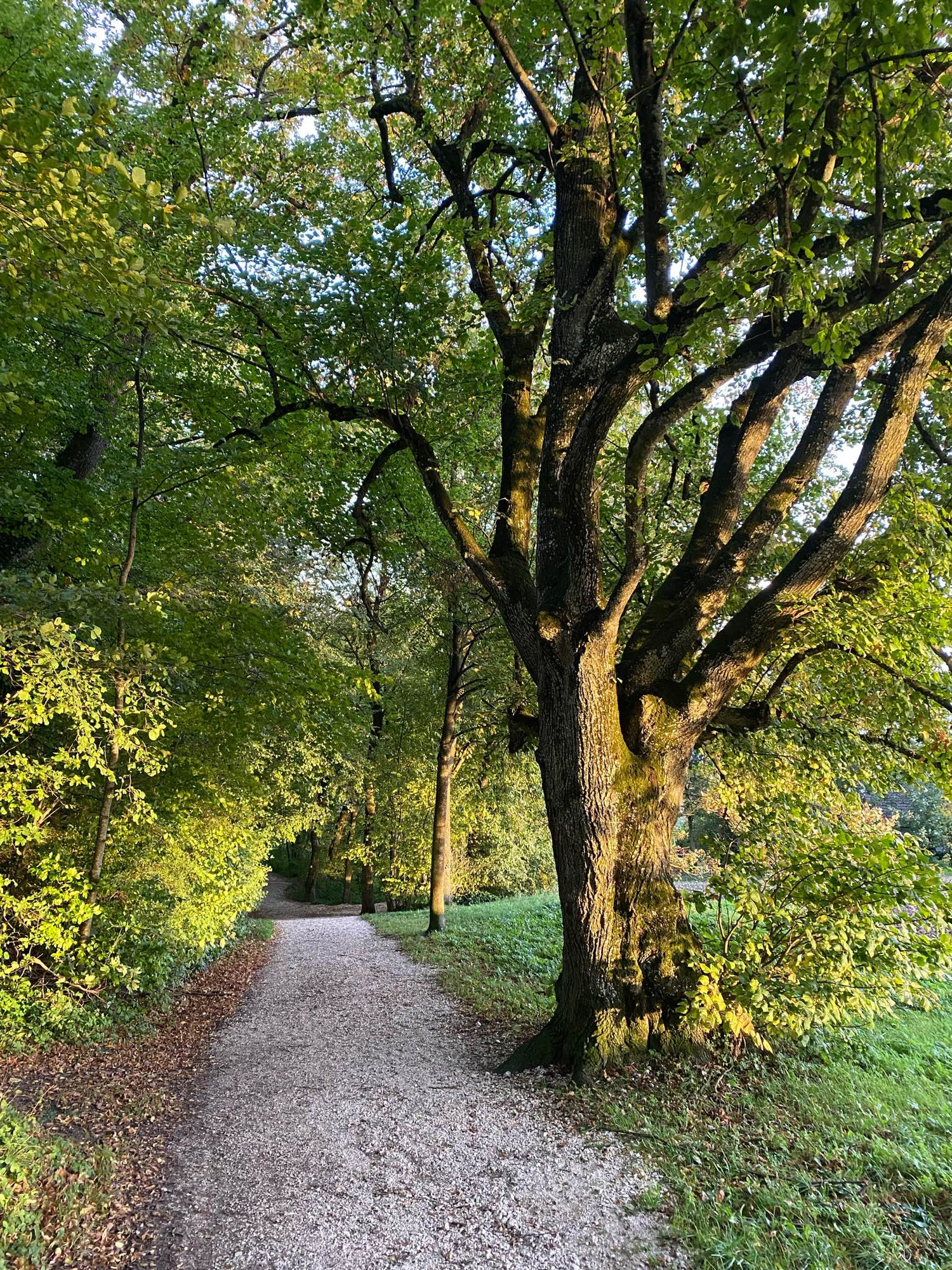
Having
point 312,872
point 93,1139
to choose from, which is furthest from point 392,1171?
point 312,872

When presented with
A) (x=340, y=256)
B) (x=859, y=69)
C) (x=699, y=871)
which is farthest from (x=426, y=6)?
(x=699, y=871)

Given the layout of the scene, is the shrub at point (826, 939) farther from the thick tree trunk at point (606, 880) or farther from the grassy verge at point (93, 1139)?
the grassy verge at point (93, 1139)

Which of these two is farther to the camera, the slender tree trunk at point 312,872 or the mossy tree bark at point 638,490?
the slender tree trunk at point 312,872

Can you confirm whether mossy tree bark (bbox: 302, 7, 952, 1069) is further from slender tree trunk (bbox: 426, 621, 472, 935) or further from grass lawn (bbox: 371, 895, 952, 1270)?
slender tree trunk (bbox: 426, 621, 472, 935)

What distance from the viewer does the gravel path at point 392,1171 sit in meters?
3.12

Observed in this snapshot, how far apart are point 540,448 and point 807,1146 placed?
A: 5.85 m

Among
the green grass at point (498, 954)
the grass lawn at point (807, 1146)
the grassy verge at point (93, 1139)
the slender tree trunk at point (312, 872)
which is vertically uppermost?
the grass lawn at point (807, 1146)

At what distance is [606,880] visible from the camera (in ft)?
16.3

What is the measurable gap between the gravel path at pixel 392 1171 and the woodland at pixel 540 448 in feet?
2.66

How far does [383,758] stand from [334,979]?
7.62 meters

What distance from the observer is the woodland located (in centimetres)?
383

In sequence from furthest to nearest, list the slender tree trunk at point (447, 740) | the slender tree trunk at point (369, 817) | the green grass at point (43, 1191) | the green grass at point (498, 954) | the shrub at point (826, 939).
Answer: the slender tree trunk at point (369, 817) → the slender tree trunk at point (447, 740) → the green grass at point (498, 954) → the shrub at point (826, 939) → the green grass at point (43, 1191)

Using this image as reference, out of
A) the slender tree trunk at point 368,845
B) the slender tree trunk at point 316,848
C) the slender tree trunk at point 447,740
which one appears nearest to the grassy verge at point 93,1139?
the slender tree trunk at point 447,740

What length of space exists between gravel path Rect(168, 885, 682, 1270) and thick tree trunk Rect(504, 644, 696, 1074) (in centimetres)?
63
